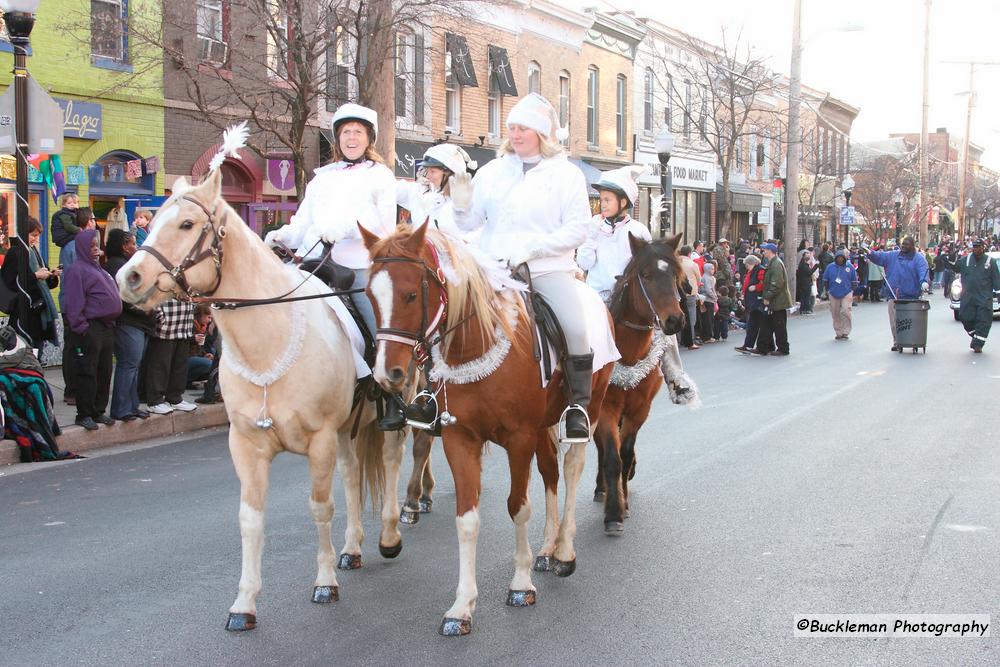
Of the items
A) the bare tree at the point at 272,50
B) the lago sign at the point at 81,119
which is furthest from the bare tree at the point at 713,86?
the lago sign at the point at 81,119

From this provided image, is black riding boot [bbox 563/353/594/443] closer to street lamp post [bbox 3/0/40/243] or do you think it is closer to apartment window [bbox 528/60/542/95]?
street lamp post [bbox 3/0/40/243]

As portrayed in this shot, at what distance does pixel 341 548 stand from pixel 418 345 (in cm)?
234

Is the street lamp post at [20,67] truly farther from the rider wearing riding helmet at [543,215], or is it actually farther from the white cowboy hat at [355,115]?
the rider wearing riding helmet at [543,215]

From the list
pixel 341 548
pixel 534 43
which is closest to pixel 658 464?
pixel 341 548

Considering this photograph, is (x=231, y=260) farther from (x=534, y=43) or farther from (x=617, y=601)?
(x=534, y=43)

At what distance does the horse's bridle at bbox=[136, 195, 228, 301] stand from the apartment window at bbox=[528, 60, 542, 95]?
87.0ft

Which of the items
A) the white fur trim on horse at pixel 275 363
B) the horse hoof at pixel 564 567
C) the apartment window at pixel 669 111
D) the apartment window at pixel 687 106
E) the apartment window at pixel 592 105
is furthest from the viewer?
the apartment window at pixel 669 111

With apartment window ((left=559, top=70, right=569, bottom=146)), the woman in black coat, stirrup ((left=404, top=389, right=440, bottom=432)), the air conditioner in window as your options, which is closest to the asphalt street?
stirrup ((left=404, top=389, right=440, bottom=432))

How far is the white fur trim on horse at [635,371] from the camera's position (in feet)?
25.1

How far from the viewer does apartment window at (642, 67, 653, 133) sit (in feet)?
126

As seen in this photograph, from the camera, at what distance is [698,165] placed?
42.0m

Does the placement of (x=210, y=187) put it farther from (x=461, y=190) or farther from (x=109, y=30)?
(x=109, y=30)

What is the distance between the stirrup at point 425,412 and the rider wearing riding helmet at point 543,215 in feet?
3.05

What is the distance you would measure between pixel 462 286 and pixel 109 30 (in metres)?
14.4
